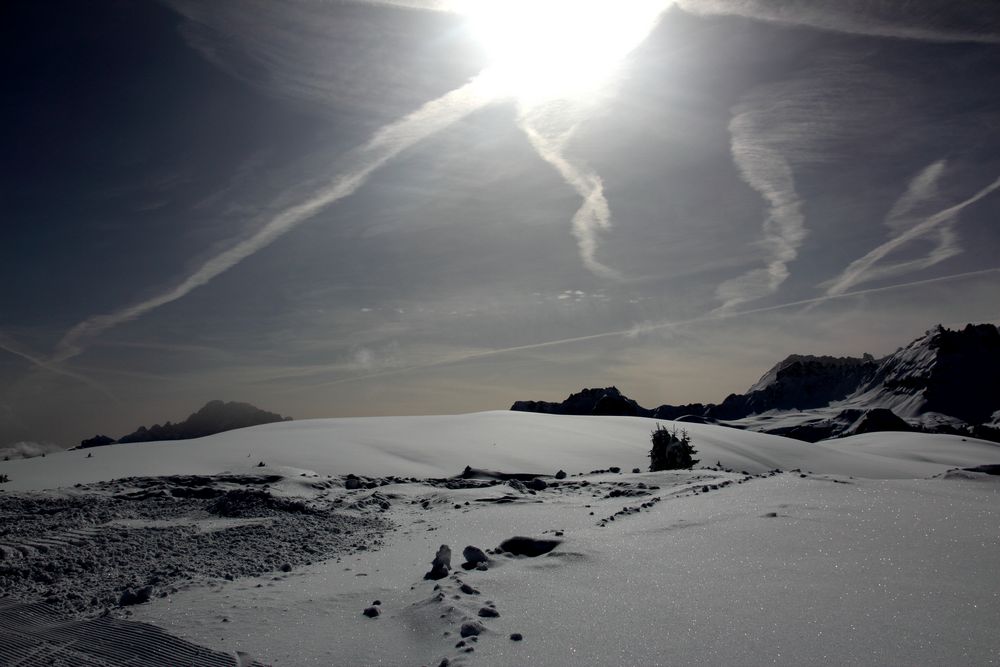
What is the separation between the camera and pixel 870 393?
15025cm

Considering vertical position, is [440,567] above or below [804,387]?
below

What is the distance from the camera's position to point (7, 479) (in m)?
10.3

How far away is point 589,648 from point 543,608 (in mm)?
640

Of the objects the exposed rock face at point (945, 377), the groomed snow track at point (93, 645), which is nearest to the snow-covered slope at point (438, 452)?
the groomed snow track at point (93, 645)

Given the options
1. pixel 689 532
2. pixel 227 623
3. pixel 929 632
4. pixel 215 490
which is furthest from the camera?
pixel 215 490

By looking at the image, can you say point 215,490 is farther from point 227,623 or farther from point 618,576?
point 618,576

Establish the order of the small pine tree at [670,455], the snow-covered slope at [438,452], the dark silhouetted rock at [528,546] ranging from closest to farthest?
1. the dark silhouetted rock at [528,546]
2. the snow-covered slope at [438,452]
3. the small pine tree at [670,455]

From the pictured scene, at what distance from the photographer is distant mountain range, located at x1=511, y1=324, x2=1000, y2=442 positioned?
340 ft

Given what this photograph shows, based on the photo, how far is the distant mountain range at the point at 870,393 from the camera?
104m

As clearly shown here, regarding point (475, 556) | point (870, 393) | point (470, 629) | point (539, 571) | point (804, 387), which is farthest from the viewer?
point (804, 387)

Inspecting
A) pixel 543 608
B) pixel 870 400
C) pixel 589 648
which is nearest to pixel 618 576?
pixel 543 608

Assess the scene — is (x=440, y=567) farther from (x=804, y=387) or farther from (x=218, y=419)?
(x=804, y=387)

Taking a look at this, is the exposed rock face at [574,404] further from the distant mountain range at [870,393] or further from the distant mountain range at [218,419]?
the distant mountain range at [218,419]

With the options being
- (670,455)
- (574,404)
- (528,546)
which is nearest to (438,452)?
(670,455)
